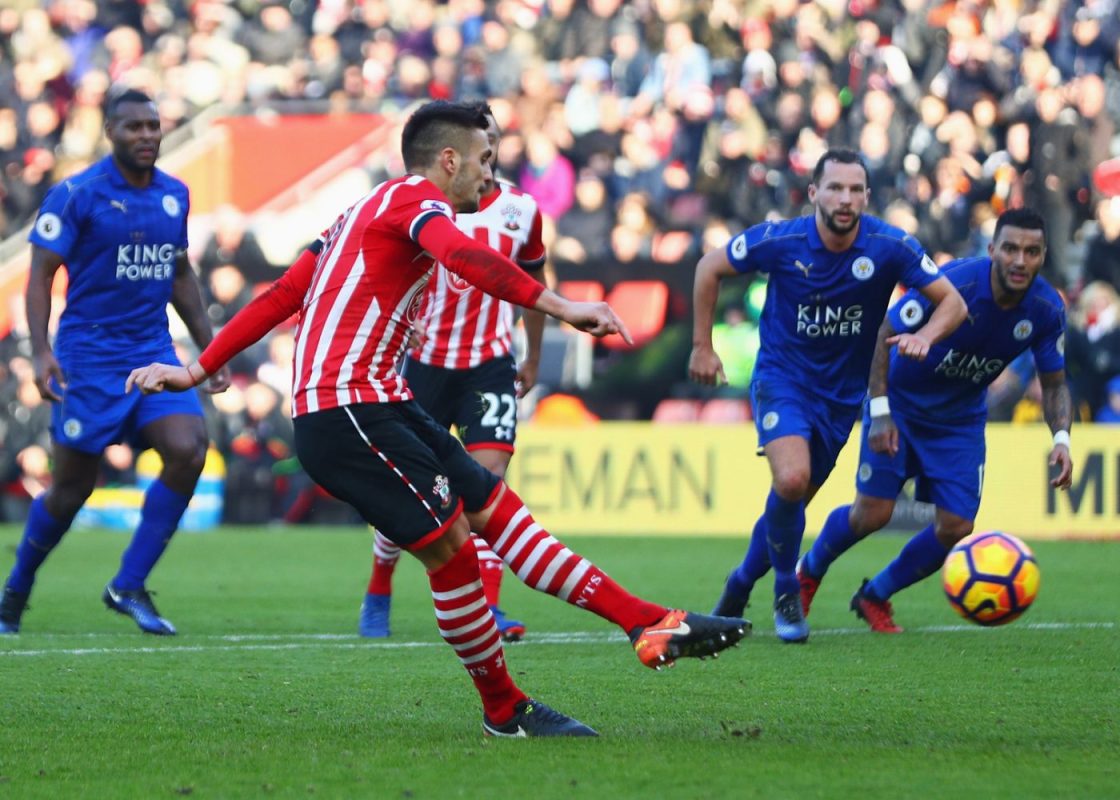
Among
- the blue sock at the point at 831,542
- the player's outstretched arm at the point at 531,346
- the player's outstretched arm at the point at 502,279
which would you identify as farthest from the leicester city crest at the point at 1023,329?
the player's outstretched arm at the point at 502,279

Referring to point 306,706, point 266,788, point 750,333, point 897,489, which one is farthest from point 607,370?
point 266,788

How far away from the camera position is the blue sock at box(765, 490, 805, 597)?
8.83m

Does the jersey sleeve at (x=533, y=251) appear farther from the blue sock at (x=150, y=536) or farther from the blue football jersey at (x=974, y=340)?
the blue sock at (x=150, y=536)

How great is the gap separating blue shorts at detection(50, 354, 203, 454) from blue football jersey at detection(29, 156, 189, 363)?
0.09 m

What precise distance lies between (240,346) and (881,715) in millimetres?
2433

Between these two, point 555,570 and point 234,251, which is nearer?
point 555,570

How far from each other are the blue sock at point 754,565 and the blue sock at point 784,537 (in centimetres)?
13

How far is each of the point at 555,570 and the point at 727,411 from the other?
12.3 meters

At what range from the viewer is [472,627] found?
586 cm

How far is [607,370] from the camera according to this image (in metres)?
18.7

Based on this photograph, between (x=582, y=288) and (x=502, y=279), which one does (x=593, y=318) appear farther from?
(x=582, y=288)

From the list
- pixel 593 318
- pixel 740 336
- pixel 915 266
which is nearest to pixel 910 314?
pixel 915 266

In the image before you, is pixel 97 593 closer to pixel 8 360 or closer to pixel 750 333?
pixel 750 333

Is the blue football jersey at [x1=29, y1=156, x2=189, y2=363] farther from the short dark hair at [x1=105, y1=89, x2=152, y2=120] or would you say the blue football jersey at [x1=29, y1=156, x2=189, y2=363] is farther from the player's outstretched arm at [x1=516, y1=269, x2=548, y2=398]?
the player's outstretched arm at [x1=516, y1=269, x2=548, y2=398]
